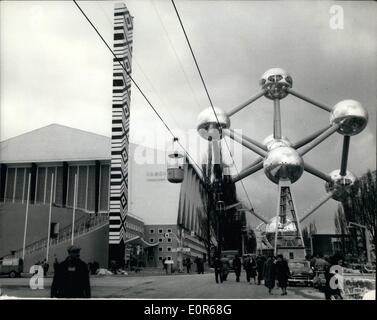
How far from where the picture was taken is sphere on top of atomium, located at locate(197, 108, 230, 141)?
14.9 m

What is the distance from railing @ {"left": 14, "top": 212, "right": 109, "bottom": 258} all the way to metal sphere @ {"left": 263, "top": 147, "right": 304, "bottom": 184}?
47.7 ft

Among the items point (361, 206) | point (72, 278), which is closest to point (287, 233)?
point (361, 206)

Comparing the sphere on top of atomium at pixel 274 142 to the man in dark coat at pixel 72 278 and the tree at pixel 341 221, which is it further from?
the man in dark coat at pixel 72 278

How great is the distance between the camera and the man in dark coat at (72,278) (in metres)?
9.41

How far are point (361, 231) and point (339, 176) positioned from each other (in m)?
7.97

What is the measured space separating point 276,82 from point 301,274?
19.8 ft

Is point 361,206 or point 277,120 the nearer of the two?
point 277,120

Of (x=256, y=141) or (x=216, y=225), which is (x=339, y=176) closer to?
(x=256, y=141)

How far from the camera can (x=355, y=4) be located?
1109 centimetres

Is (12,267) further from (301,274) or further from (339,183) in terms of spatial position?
(339,183)

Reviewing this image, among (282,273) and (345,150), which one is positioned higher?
(345,150)

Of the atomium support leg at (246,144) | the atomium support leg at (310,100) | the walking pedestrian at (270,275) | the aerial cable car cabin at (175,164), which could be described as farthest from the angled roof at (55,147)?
the walking pedestrian at (270,275)

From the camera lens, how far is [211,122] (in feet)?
48.9
